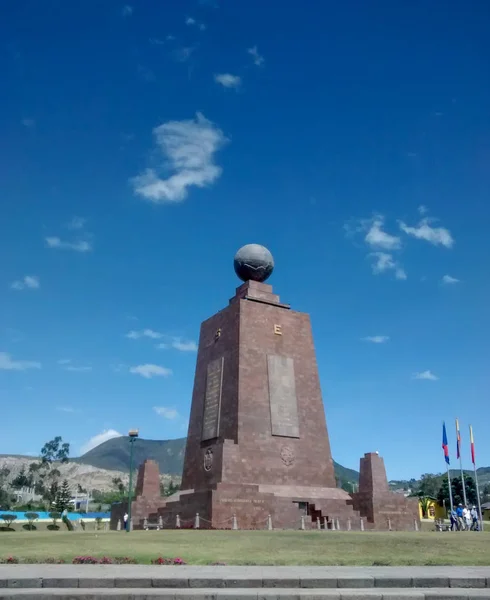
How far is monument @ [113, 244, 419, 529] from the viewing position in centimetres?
2309

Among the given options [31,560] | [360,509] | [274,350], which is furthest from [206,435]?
[31,560]

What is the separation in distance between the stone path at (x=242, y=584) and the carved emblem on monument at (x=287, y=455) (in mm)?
16177

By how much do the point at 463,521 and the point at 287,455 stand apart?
8.59 m

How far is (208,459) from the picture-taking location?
85.2ft

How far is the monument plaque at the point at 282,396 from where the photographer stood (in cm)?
2633

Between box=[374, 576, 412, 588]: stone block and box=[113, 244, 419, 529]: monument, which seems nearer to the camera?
box=[374, 576, 412, 588]: stone block

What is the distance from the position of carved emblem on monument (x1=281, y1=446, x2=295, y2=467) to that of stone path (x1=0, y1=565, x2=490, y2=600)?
16177 mm

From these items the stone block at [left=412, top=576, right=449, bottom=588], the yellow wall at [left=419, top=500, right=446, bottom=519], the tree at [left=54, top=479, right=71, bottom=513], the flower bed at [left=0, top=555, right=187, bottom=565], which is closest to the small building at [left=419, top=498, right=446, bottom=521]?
the yellow wall at [left=419, top=500, right=446, bottom=519]

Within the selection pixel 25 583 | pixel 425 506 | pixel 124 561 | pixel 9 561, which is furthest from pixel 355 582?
pixel 425 506

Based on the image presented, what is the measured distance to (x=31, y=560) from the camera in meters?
10.9

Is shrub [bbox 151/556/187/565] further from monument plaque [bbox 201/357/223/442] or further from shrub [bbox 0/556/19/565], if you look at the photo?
monument plaque [bbox 201/357/223/442]

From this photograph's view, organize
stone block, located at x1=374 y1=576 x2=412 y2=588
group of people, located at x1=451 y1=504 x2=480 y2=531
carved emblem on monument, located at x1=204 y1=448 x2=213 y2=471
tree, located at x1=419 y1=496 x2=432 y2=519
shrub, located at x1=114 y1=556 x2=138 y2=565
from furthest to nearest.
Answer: tree, located at x1=419 y1=496 x2=432 y2=519, group of people, located at x1=451 y1=504 x2=480 y2=531, carved emblem on monument, located at x1=204 y1=448 x2=213 y2=471, shrub, located at x1=114 y1=556 x2=138 y2=565, stone block, located at x1=374 y1=576 x2=412 y2=588

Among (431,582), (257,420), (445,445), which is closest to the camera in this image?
(431,582)

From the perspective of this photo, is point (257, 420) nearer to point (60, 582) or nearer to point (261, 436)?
point (261, 436)
